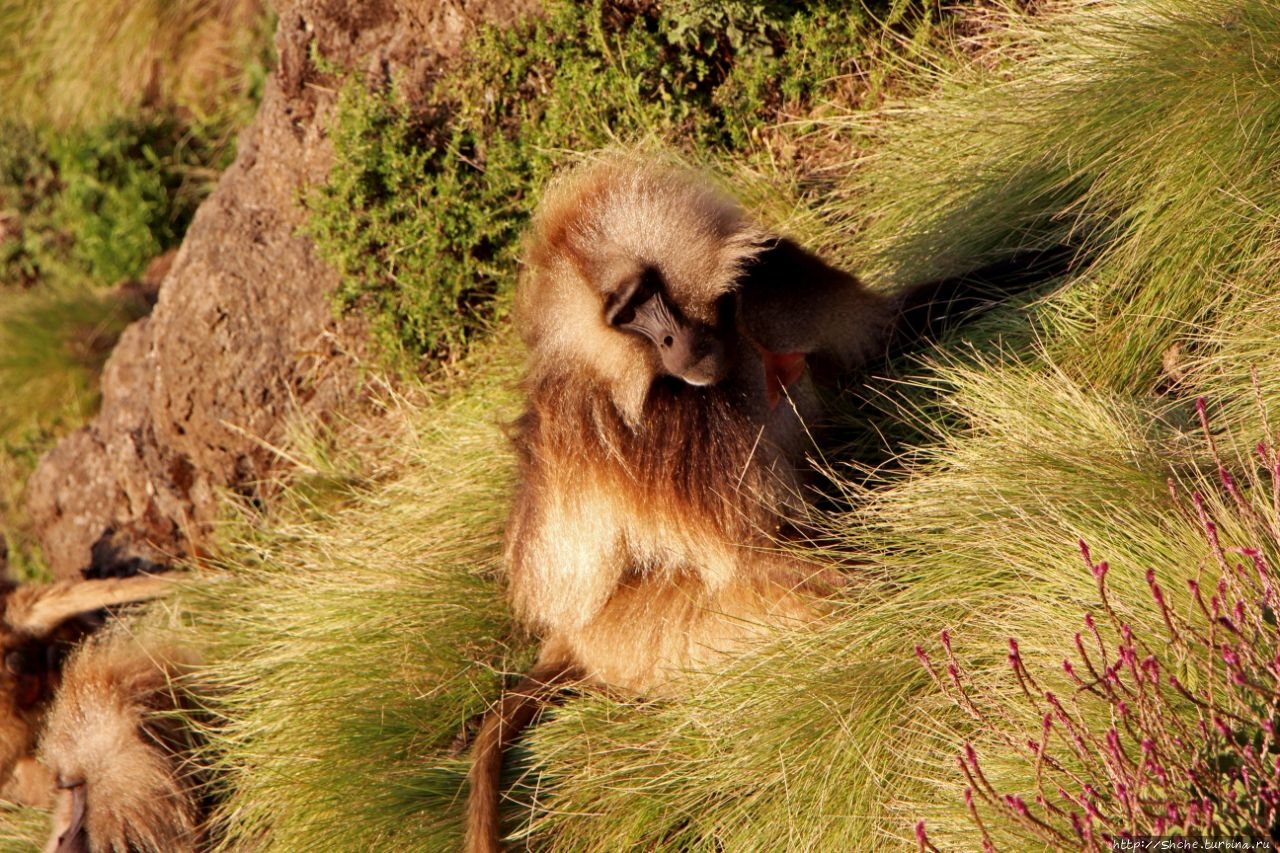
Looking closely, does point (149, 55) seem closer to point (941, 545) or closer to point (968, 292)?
point (968, 292)

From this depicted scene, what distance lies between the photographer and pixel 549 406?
10.9ft

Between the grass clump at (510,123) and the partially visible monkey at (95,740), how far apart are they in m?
1.59

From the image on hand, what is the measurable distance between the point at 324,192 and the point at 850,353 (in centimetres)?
249

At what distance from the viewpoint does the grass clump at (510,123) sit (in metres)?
4.87

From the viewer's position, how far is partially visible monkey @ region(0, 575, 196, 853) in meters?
4.01

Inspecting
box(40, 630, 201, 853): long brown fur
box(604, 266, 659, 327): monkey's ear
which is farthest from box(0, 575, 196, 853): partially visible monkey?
box(604, 266, 659, 327): monkey's ear

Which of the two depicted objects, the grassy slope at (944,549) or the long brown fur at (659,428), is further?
the long brown fur at (659,428)

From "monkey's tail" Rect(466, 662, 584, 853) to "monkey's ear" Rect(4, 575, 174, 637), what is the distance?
2157 mm

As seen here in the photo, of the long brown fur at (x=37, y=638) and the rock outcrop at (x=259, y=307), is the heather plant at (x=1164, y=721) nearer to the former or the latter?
the rock outcrop at (x=259, y=307)

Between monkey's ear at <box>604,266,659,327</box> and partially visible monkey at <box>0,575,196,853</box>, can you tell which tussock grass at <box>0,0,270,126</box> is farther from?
monkey's ear at <box>604,266,659,327</box>

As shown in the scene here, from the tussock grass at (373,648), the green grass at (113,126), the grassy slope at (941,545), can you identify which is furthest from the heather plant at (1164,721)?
the green grass at (113,126)

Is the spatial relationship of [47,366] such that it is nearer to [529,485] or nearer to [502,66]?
[502,66]

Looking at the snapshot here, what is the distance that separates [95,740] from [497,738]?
1573mm

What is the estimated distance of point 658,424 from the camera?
3.21 meters
